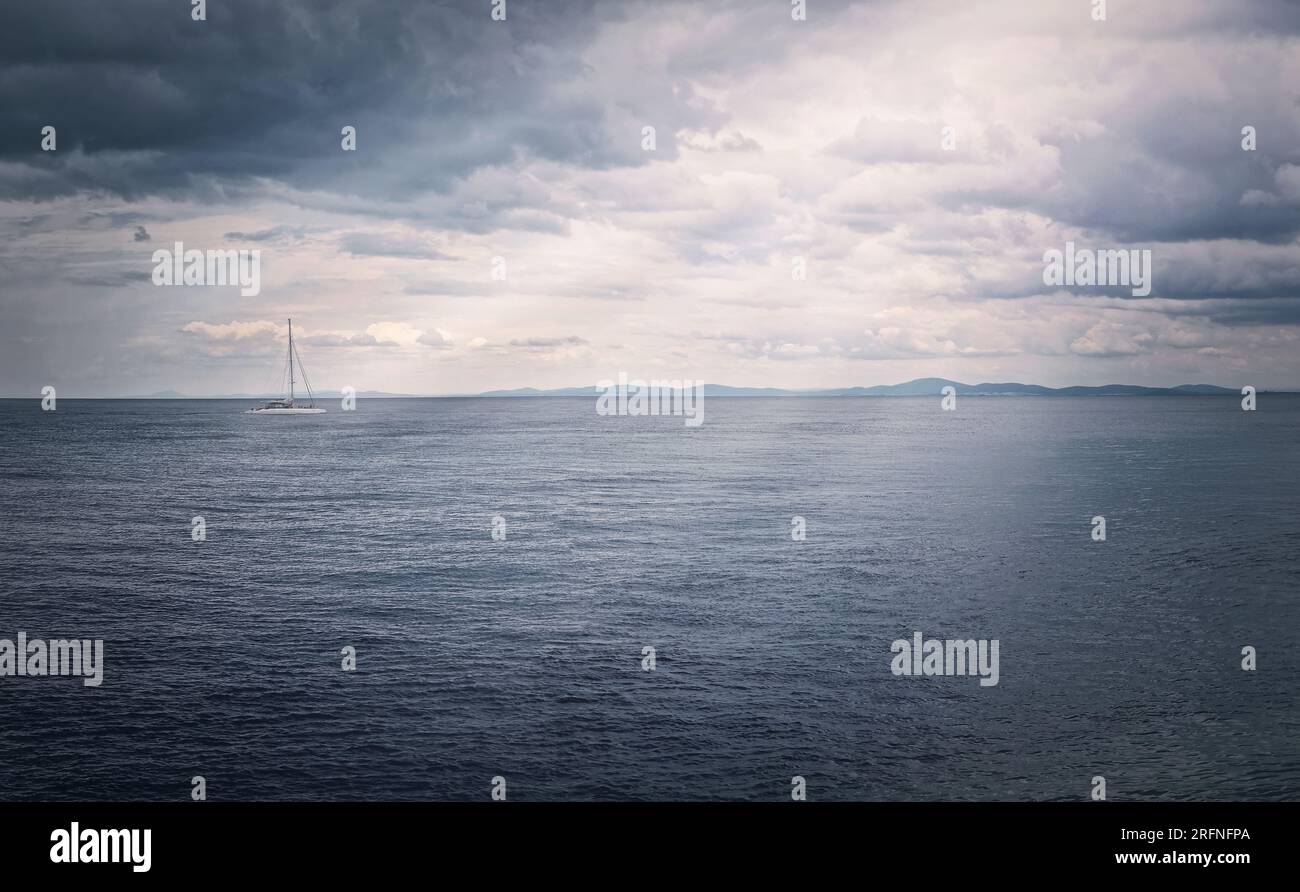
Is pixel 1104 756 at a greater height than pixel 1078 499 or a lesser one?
lesser

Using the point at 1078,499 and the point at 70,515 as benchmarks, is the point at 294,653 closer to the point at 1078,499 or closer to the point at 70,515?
the point at 70,515

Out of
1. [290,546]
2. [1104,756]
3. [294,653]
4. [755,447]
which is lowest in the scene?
[1104,756]

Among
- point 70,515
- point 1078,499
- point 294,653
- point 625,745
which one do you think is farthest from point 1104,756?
point 70,515

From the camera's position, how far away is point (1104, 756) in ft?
99.9

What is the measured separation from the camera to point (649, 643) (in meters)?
41.9

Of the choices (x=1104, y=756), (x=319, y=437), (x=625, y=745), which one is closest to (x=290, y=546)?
(x=625, y=745)

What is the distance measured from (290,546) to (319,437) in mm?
141548

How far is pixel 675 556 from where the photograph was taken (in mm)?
62156

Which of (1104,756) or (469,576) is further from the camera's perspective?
(469,576)

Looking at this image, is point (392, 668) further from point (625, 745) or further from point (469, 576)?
point (469, 576)

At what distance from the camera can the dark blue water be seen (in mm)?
29266

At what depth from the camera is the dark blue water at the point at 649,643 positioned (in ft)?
96.0
